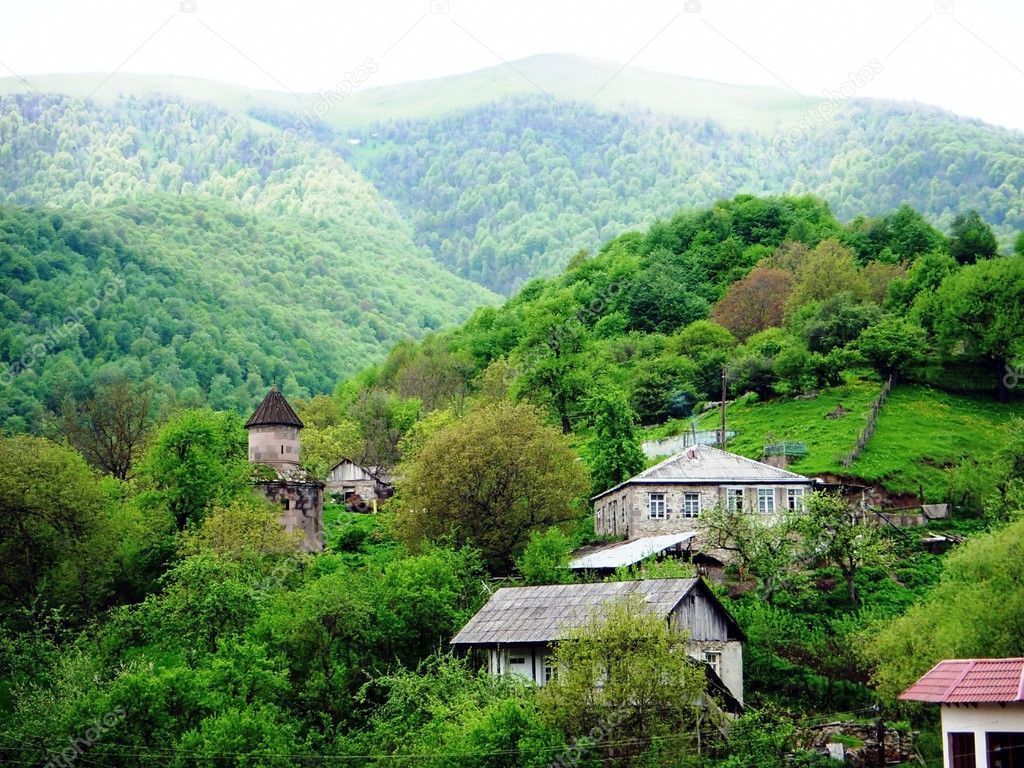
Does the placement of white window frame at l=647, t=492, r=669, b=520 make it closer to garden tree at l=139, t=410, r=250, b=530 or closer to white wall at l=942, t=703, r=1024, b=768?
garden tree at l=139, t=410, r=250, b=530

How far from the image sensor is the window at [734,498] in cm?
7306

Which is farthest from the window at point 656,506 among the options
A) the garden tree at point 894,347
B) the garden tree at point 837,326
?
the garden tree at point 837,326

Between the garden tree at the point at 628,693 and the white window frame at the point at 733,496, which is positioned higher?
the white window frame at the point at 733,496

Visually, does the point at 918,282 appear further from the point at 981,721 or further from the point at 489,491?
the point at 981,721

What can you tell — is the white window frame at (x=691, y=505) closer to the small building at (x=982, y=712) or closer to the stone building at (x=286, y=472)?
the stone building at (x=286, y=472)

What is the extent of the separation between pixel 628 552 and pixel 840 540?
9.57 metres

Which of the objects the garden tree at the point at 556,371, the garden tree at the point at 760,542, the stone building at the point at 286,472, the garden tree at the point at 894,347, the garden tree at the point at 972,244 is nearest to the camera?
the garden tree at the point at 760,542

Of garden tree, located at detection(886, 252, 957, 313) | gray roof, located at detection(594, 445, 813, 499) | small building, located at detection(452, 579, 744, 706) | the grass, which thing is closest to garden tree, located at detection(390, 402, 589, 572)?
gray roof, located at detection(594, 445, 813, 499)

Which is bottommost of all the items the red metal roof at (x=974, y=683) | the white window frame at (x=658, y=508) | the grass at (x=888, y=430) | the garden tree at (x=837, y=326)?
the red metal roof at (x=974, y=683)

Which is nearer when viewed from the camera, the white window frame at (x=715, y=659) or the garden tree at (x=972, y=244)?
the white window frame at (x=715, y=659)

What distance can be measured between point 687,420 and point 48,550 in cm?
4727

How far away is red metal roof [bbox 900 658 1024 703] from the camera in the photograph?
3550 cm

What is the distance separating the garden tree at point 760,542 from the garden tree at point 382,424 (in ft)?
148

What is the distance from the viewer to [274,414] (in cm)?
8631
